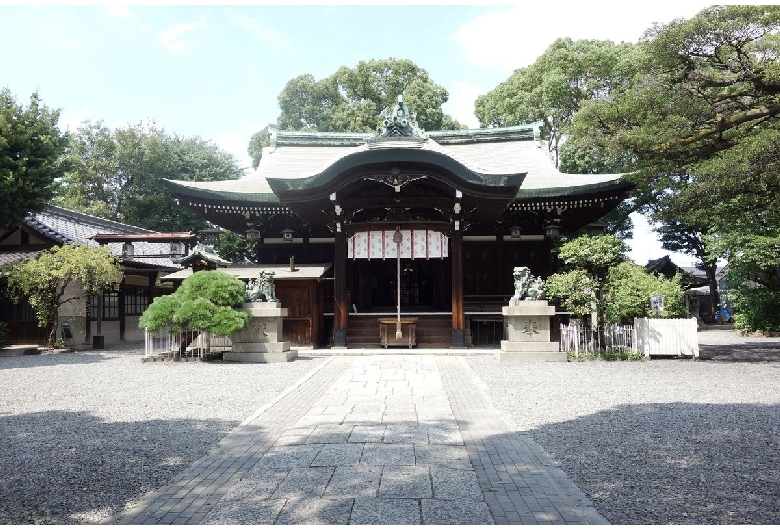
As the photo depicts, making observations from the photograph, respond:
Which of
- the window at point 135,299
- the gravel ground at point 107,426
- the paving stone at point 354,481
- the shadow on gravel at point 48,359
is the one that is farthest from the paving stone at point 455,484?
the window at point 135,299

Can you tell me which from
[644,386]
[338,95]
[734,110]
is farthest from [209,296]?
[338,95]

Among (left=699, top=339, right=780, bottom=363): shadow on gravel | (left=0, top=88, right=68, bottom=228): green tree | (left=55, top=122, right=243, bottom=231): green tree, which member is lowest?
(left=699, top=339, right=780, bottom=363): shadow on gravel

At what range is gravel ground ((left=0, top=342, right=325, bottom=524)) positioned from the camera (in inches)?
137

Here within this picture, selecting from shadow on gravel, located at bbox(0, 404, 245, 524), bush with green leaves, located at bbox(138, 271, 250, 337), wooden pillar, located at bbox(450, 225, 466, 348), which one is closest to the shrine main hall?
wooden pillar, located at bbox(450, 225, 466, 348)

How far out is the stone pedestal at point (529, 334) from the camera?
11.2 meters

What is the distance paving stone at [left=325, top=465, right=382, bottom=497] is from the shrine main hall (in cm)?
952

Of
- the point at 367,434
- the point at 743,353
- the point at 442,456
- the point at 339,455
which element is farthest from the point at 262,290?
the point at 743,353

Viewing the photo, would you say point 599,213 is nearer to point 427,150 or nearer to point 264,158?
point 427,150

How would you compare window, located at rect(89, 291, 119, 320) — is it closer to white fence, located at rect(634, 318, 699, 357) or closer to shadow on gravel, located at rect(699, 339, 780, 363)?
white fence, located at rect(634, 318, 699, 357)

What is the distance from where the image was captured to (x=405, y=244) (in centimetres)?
1384

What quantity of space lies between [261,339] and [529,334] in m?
6.23

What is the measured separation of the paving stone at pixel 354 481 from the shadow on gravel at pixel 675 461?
4.95 ft

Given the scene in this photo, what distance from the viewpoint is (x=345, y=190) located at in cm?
1325

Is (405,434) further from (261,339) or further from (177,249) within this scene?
(177,249)
